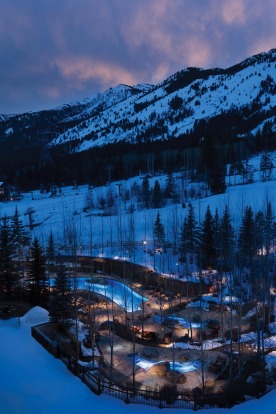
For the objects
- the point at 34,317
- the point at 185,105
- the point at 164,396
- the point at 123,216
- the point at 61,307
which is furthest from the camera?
the point at 185,105

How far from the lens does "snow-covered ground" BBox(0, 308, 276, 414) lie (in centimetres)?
1200

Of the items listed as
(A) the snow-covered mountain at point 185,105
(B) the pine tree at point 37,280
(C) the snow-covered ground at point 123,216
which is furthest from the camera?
(A) the snow-covered mountain at point 185,105

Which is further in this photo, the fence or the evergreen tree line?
the evergreen tree line

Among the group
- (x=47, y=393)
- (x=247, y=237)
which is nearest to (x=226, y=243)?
(x=247, y=237)

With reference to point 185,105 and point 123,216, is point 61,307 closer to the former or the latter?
point 123,216

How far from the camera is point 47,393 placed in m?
12.9

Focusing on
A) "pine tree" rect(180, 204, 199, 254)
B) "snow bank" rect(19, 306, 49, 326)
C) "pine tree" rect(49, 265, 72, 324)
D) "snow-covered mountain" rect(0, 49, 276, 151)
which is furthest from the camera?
"snow-covered mountain" rect(0, 49, 276, 151)

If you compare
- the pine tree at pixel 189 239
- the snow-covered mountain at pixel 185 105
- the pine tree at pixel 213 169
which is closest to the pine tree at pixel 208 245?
the pine tree at pixel 189 239

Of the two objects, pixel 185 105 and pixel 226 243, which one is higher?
pixel 185 105

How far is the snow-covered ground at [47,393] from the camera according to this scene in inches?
472

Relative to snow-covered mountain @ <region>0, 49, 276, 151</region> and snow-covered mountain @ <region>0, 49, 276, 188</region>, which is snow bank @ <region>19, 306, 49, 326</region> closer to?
snow-covered mountain @ <region>0, 49, 276, 188</region>

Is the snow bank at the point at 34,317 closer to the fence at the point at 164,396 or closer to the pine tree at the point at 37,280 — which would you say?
the pine tree at the point at 37,280

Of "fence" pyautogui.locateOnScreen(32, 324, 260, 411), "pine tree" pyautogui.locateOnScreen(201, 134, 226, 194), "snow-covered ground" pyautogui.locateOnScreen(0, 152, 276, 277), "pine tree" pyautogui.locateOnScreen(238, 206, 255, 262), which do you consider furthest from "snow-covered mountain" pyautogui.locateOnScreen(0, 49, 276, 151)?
"fence" pyautogui.locateOnScreen(32, 324, 260, 411)

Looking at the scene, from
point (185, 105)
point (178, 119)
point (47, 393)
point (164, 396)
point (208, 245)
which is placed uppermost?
point (185, 105)
